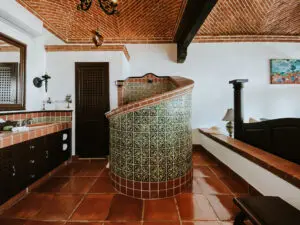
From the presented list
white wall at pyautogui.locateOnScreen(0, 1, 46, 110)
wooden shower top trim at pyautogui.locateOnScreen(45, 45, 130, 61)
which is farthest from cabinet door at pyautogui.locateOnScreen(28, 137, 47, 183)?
wooden shower top trim at pyautogui.locateOnScreen(45, 45, 130, 61)

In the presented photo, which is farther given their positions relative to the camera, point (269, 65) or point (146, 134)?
point (269, 65)

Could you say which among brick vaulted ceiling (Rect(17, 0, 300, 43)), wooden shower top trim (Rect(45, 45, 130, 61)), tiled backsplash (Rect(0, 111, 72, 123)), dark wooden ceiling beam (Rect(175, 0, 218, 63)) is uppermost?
brick vaulted ceiling (Rect(17, 0, 300, 43))

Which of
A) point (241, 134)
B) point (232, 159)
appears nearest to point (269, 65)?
point (241, 134)

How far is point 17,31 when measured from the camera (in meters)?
2.98

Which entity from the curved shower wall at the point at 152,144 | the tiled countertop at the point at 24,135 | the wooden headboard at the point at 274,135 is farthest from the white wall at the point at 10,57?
the wooden headboard at the point at 274,135

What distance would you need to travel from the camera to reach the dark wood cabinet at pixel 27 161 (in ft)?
6.27

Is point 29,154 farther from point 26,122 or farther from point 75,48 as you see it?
point 75,48

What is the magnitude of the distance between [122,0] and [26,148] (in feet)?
9.78

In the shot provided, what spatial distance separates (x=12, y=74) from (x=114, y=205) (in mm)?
2817

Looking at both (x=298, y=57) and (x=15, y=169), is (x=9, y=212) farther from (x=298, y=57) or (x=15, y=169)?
(x=298, y=57)

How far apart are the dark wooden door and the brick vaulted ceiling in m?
1.01

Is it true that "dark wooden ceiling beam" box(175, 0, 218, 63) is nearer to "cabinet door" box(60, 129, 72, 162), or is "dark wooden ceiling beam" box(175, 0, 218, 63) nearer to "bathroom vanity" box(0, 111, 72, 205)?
"bathroom vanity" box(0, 111, 72, 205)

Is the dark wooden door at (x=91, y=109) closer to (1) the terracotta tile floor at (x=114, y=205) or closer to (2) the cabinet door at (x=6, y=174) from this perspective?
(1) the terracotta tile floor at (x=114, y=205)

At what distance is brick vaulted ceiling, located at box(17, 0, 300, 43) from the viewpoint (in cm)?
322
